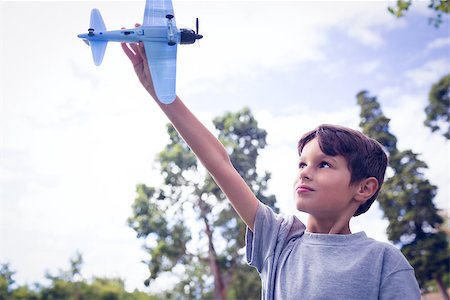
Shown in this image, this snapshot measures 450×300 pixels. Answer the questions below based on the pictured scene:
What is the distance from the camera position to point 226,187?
1.51m

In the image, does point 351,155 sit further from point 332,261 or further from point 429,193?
point 429,193

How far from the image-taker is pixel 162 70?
54.5 inches

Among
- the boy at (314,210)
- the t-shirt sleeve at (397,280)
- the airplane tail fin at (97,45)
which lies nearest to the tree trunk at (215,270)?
the airplane tail fin at (97,45)

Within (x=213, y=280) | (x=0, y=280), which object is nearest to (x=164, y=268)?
(x=213, y=280)

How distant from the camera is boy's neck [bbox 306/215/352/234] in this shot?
1.47 m

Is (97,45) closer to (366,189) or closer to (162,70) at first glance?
(162,70)

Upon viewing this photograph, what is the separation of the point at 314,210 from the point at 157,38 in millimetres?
817

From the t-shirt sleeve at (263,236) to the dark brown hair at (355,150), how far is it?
0.30m

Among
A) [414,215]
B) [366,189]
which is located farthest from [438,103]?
[366,189]

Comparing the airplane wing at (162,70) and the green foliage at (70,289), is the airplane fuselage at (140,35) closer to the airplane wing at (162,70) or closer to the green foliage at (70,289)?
the airplane wing at (162,70)

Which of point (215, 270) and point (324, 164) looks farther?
point (215, 270)

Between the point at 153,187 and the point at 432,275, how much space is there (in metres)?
11.8

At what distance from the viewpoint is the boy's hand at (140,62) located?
146 cm

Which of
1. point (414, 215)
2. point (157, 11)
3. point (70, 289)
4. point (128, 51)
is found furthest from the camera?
point (70, 289)
